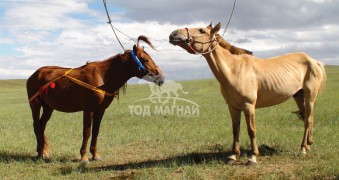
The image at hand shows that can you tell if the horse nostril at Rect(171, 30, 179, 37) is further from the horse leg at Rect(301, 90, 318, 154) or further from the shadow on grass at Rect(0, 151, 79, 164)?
the shadow on grass at Rect(0, 151, 79, 164)

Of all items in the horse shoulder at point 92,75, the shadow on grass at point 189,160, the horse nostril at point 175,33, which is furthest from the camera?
the horse shoulder at point 92,75

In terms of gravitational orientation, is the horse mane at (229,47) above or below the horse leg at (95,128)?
above

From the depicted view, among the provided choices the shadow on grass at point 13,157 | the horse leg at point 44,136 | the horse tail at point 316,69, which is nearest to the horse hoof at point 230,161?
the horse tail at point 316,69

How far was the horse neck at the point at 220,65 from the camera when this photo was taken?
290 inches

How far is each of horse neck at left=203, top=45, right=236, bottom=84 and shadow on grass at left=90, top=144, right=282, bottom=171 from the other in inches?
70.2

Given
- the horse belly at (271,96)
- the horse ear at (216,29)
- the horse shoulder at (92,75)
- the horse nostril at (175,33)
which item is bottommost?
the horse belly at (271,96)

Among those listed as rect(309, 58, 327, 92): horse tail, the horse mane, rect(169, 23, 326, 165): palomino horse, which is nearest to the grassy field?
rect(169, 23, 326, 165): palomino horse

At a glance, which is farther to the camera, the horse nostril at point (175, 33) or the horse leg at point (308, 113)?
the horse leg at point (308, 113)

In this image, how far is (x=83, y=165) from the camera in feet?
26.0

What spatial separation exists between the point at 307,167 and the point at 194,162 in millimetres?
2266

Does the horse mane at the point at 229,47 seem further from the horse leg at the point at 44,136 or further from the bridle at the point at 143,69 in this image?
the horse leg at the point at 44,136

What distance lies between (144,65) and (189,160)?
2.32 meters

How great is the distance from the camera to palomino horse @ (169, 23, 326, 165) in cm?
724

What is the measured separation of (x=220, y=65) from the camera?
7410mm
